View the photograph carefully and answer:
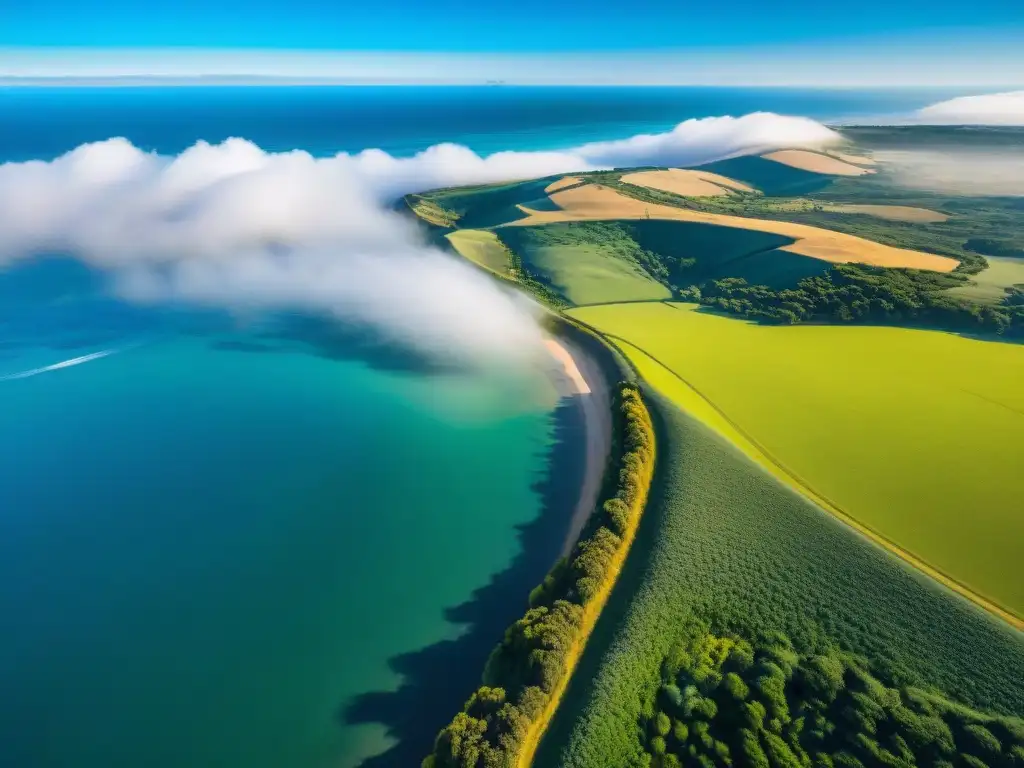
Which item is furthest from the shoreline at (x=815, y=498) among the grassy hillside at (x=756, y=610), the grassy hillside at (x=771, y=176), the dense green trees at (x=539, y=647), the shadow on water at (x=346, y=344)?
the grassy hillside at (x=771, y=176)

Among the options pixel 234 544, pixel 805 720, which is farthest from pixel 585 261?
pixel 805 720

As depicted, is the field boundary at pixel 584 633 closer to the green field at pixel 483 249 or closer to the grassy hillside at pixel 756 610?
the grassy hillside at pixel 756 610

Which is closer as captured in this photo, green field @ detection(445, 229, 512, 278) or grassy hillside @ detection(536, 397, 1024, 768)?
grassy hillside @ detection(536, 397, 1024, 768)

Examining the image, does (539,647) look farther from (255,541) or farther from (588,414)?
(588,414)

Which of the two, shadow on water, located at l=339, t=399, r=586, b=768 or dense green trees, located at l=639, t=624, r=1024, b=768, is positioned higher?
dense green trees, located at l=639, t=624, r=1024, b=768

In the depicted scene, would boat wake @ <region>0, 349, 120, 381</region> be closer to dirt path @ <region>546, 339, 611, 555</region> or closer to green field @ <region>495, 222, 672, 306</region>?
dirt path @ <region>546, 339, 611, 555</region>

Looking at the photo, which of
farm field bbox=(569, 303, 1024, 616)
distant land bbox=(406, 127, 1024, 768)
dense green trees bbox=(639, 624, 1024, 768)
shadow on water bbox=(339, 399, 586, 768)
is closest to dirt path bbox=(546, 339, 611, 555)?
shadow on water bbox=(339, 399, 586, 768)
